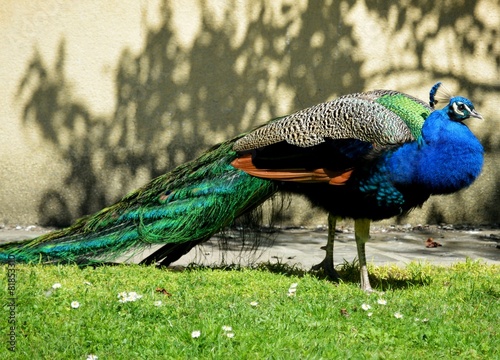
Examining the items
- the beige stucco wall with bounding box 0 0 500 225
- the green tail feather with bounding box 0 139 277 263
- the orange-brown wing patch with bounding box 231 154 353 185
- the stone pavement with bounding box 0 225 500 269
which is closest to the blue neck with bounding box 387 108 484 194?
the orange-brown wing patch with bounding box 231 154 353 185

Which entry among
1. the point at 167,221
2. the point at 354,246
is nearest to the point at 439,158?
the point at 167,221

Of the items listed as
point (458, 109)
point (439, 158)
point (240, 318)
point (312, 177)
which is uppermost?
point (458, 109)

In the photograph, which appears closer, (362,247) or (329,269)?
(362,247)

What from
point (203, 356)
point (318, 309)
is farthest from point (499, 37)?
point (203, 356)

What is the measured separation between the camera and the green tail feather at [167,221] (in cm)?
504

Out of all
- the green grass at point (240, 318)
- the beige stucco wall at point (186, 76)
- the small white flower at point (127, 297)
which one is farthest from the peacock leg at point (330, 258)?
the beige stucco wall at point (186, 76)

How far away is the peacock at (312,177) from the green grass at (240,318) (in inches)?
10.5

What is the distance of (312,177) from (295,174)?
11cm

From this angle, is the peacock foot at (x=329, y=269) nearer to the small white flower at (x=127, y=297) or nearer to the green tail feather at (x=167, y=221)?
the green tail feather at (x=167, y=221)

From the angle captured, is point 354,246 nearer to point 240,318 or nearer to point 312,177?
point 312,177

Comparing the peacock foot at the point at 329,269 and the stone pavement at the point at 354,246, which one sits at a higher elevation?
the peacock foot at the point at 329,269

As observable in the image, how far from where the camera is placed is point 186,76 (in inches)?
294

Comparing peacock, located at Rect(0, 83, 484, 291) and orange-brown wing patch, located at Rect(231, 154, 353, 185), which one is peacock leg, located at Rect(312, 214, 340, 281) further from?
orange-brown wing patch, located at Rect(231, 154, 353, 185)

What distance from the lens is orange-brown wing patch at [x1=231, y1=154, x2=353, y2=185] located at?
15.2 feet
